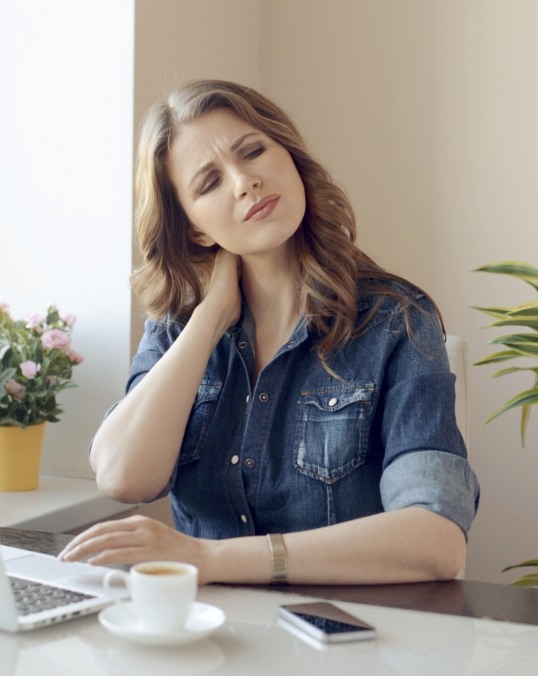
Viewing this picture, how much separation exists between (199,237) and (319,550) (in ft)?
2.59

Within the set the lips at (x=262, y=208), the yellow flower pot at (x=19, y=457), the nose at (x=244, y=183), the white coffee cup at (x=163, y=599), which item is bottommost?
the yellow flower pot at (x=19, y=457)

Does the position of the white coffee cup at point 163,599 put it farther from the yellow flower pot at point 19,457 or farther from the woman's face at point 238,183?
the yellow flower pot at point 19,457

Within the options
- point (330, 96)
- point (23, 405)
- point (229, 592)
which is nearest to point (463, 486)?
point (229, 592)

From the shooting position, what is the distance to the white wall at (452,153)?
230 centimetres

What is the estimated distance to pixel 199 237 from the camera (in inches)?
66.9

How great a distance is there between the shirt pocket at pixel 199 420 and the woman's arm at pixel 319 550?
410 millimetres

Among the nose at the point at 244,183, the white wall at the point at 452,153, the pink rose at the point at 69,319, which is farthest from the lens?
the white wall at the point at 452,153

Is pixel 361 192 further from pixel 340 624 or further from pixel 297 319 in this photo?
pixel 340 624

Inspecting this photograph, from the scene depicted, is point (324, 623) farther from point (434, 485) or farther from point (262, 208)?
point (262, 208)

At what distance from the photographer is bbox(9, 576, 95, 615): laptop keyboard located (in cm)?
87

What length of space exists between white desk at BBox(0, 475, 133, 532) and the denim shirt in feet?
1.30

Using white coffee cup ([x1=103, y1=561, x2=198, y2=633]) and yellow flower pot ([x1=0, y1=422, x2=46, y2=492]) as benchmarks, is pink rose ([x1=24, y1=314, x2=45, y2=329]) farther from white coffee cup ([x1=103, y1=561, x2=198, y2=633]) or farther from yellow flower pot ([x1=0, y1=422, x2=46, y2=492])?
white coffee cup ([x1=103, y1=561, x2=198, y2=633])

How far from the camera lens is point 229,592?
99 centimetres

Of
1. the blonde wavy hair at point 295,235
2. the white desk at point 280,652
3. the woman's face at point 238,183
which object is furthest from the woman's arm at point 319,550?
the woman's face at point 238,183
